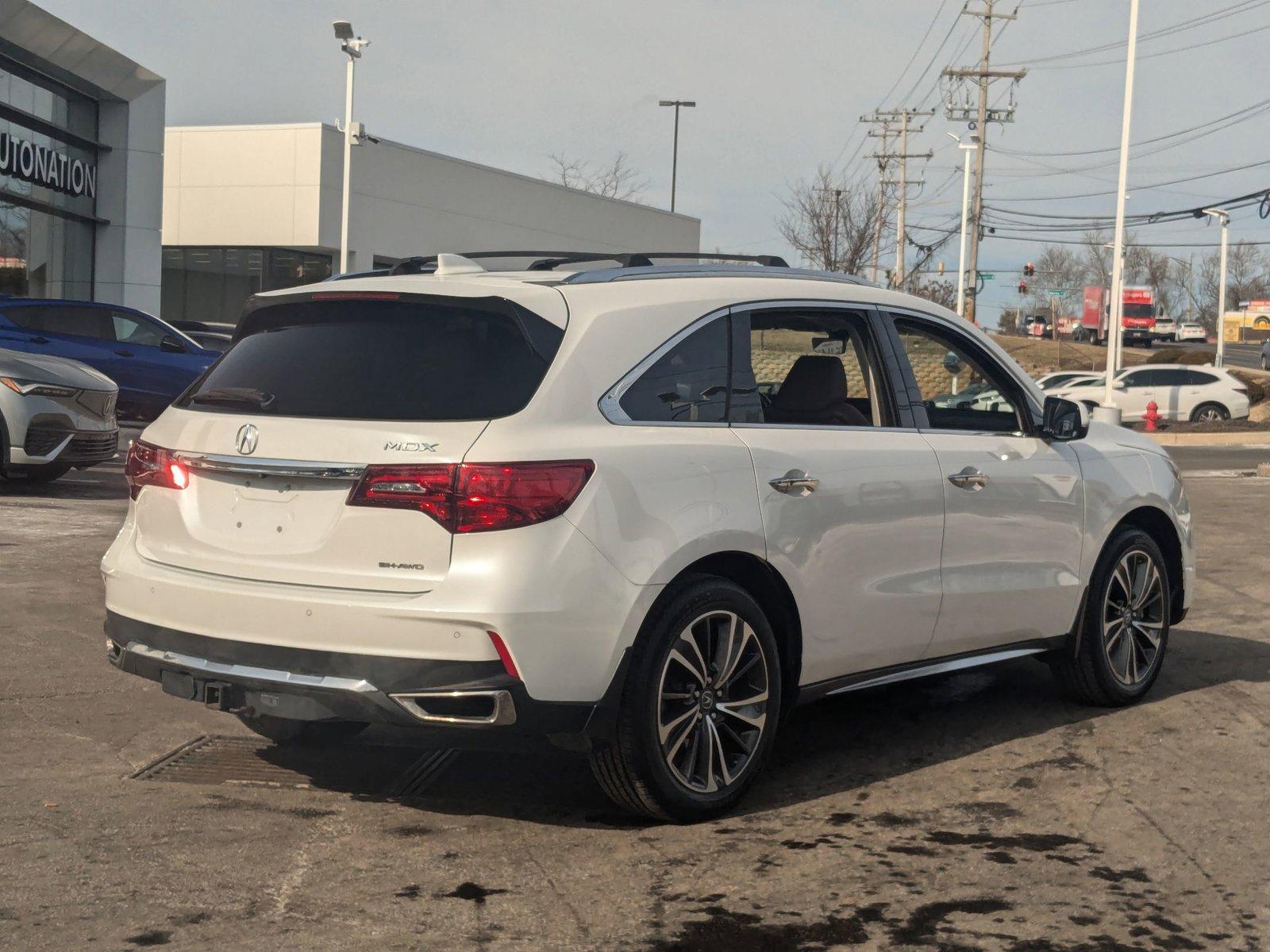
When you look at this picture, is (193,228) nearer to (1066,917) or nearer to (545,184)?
(545,184)

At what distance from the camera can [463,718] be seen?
4637 millimetres

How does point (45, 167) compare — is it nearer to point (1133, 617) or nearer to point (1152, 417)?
point (1152, 417)

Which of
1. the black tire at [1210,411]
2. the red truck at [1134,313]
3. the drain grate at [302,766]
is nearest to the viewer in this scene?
the drain grate at [302,766]

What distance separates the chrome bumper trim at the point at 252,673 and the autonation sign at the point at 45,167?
24.6 m

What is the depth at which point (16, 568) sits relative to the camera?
10188 mm

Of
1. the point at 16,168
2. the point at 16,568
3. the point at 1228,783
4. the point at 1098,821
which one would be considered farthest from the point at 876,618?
the point at 16,168

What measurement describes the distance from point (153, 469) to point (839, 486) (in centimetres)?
232

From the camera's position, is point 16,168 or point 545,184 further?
point 545,184

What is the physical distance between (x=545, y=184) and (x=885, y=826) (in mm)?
54924

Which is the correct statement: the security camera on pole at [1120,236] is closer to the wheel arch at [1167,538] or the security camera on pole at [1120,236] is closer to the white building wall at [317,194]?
the white building wall at [317,194]

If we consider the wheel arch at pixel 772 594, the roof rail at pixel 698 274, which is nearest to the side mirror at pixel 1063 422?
Answer: the roof rail at pixel 698 274

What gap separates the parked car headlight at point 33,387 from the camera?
1388cm

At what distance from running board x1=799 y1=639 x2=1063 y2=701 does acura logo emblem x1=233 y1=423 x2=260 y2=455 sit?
6.78 feet

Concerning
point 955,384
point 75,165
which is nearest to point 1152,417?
point 75,165
